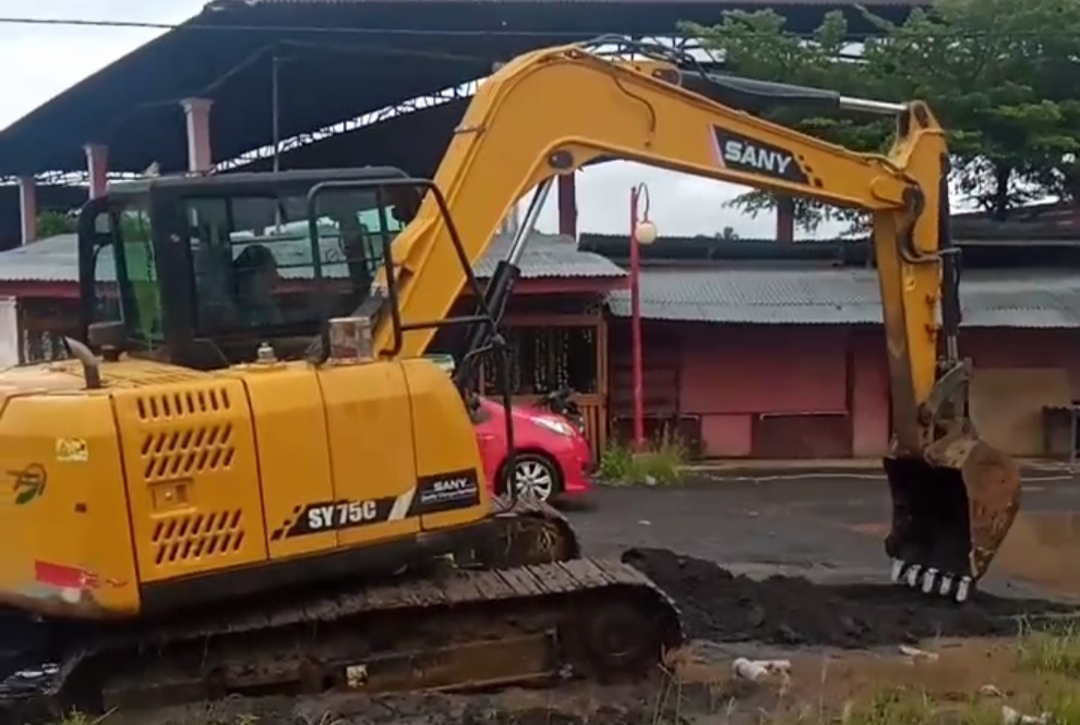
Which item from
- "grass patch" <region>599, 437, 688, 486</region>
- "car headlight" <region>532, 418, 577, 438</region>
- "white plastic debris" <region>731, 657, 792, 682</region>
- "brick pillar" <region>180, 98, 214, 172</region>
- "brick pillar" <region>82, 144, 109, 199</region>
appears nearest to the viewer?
"white plastic debris" <region>731, 657, 792, 682</region>

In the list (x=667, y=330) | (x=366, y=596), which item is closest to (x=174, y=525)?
(x=366, y=596)

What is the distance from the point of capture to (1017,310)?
2317cm

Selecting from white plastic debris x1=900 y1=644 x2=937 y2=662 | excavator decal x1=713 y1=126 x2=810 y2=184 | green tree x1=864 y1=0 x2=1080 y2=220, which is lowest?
white plastic debris x1=900 y1=644 x2=937 y2=662

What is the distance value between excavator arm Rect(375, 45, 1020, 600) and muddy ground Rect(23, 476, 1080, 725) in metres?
0.66

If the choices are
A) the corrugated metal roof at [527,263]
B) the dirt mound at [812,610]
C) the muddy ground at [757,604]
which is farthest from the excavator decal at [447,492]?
the corrugated metal roof at [527,263]

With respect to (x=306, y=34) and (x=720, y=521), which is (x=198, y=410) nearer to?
(x=720, y=521)

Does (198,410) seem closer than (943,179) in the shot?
Yes

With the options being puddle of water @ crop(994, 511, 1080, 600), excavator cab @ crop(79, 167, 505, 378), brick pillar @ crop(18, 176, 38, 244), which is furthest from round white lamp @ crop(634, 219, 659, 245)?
brick pillar @ crop(18, 176, 38, 244)

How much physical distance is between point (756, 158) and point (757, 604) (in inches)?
120

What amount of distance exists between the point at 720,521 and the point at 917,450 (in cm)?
588

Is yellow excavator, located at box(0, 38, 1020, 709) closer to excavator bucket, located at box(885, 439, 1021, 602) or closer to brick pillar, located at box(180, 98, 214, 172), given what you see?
excavator bucket, located at box(885, 439, 1021, 602)

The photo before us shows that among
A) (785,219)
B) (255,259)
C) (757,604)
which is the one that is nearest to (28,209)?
(785,219)

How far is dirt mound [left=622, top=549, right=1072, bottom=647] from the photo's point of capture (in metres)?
10.2

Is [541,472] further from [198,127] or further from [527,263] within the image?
[198,127]
